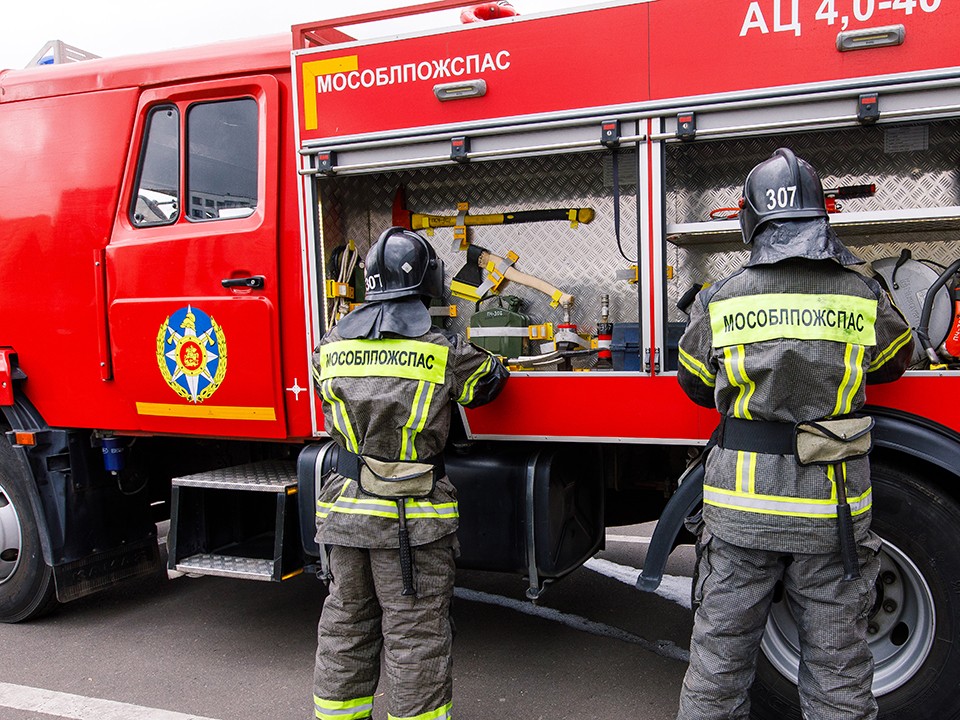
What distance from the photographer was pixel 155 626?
4.44m

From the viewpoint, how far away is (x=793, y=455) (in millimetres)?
2438

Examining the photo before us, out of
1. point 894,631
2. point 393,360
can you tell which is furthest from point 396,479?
point 894,631

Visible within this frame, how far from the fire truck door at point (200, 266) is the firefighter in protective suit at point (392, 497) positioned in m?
0.84

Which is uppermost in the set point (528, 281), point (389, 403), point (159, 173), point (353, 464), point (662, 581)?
point (159, 173)

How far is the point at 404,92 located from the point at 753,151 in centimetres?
151

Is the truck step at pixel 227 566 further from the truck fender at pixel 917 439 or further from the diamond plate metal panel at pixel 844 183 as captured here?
the truck fender at pixel 917 439

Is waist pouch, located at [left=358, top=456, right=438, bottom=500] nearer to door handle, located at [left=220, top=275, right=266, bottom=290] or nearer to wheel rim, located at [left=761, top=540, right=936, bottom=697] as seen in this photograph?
door handle, located at [left=220, top=275, right=266, bottom=290]

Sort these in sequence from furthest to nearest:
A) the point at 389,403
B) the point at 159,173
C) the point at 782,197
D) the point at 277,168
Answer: the point at 159,173
the point at 277,168
the point at 389,403
the point at 782,197

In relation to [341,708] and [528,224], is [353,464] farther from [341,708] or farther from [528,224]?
[528,224]

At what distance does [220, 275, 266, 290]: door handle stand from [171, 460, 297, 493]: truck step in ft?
2.85

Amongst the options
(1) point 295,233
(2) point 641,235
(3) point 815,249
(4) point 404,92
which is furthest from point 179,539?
(3) point 815,249

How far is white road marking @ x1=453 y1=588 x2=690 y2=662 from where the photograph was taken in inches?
153

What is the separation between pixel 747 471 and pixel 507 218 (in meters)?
1.97

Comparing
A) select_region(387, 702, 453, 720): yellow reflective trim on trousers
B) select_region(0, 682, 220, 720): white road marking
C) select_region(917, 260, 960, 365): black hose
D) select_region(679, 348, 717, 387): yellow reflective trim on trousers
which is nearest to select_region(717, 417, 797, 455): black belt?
select_region(679, 348, 717, 387): yellow reflective trim on trousers
